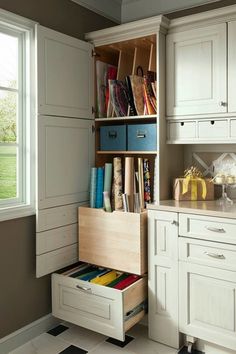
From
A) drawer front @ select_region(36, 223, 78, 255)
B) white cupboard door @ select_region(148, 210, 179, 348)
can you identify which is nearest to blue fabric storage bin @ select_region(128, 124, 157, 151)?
white cupboard door @ select_region(148, 210, 179, 348)

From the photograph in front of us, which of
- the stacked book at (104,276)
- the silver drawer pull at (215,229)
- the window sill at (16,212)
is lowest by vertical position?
the stacked book at (104,276)

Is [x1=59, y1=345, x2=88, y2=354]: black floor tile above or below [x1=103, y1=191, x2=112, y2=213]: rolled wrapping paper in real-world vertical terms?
below

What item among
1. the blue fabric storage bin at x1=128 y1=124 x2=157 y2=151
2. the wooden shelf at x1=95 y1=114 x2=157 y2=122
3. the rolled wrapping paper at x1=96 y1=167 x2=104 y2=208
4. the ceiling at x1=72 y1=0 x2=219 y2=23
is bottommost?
the rolled wrapping paper at x1=96 y1=167 x2=104 y2=208

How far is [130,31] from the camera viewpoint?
2635 millimetres

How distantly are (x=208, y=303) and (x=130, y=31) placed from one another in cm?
187

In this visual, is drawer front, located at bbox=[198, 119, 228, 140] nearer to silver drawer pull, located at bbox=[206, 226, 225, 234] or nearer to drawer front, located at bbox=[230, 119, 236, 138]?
drawer front, located at bbox=[230, 119, 236, 138]

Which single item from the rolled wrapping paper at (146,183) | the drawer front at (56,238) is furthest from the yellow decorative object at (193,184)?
the drawer front at (56,238)

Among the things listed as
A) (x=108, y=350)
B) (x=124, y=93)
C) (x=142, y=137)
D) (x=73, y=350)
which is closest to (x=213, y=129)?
(x=142, y=137)

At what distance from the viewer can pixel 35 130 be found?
2475mm

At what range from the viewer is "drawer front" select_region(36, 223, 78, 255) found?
8.13 feet

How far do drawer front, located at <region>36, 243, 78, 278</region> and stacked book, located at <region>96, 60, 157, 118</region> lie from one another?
1050mm

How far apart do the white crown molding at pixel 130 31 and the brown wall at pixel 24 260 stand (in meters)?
0.18

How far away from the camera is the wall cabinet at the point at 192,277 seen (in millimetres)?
2178

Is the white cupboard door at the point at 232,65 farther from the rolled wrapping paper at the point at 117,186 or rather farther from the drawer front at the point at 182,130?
the rolled wrapping paper at the point at 117,186
